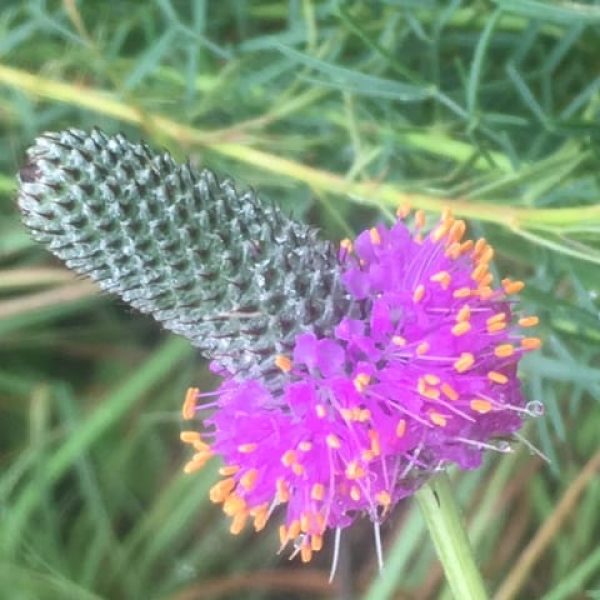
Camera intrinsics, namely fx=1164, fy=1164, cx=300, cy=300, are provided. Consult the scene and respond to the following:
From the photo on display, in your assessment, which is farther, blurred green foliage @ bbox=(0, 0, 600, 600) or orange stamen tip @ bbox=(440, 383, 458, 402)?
blurred green foliage @ bbox=(0, 0, 600, 600)

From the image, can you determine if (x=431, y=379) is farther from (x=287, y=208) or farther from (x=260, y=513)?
(x=287, y=208)

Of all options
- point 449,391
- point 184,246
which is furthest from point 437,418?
point 184,246

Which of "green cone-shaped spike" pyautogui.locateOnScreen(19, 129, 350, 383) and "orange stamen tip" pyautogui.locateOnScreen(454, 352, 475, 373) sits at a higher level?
"green cone-shaped spike" pyautogui.locateOnScreen(19, 129, 350, 383)

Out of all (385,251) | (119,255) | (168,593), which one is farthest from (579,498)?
(119,255)

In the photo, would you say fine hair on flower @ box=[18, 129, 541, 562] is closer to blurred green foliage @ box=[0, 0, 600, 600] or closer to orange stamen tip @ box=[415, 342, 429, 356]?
orange stamen tip @ box=[415, 342, 429, 356]

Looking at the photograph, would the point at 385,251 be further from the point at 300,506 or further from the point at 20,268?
the point at 20,268

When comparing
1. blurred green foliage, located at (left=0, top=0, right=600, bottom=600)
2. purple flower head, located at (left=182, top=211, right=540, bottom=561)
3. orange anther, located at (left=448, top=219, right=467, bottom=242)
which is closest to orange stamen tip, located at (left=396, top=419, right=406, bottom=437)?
purple flower head, located at (left=182, top=211, right=540, bottom=561)

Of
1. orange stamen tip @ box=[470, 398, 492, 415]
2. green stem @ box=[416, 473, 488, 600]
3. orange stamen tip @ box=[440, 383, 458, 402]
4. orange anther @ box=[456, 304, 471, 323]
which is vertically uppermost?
orange anther @ box=[456, 304, 471, 323]
